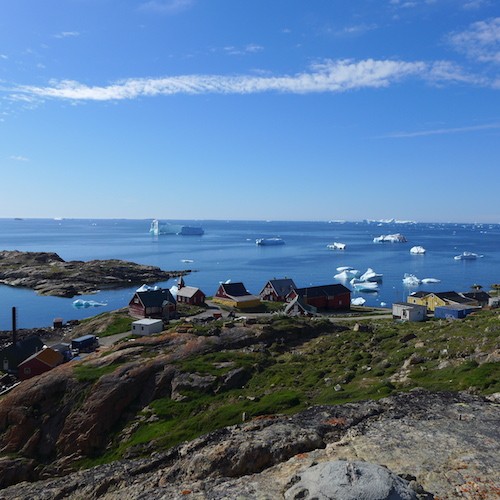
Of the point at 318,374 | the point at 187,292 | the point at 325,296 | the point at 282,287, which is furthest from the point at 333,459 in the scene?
the point at 282,287

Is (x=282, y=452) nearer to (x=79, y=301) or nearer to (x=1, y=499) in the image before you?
(x=1, y=499)

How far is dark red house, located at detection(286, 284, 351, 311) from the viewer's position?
6675cm

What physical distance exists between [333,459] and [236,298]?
2115 inches

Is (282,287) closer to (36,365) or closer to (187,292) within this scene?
(187,292)

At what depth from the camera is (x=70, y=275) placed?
118188 millimetres

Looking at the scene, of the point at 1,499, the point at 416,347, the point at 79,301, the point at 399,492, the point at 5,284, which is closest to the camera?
the point at 399,492

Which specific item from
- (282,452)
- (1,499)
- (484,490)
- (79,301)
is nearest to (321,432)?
(282,452)

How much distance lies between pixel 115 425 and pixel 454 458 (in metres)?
21.2

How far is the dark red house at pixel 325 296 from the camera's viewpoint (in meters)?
66.8

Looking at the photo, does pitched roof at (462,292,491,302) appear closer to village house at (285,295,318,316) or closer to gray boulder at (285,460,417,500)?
village house at (285,295,318,316)

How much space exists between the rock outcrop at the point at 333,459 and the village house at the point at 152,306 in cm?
4078

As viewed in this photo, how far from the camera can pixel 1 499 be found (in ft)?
69.3

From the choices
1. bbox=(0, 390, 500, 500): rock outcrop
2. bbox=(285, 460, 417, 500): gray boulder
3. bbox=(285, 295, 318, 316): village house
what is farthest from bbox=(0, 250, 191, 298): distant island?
bbox=(285, 460, 417, 500): gray boulder

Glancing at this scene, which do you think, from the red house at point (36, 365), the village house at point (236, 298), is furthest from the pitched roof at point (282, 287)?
the red house at point (36, 365)
